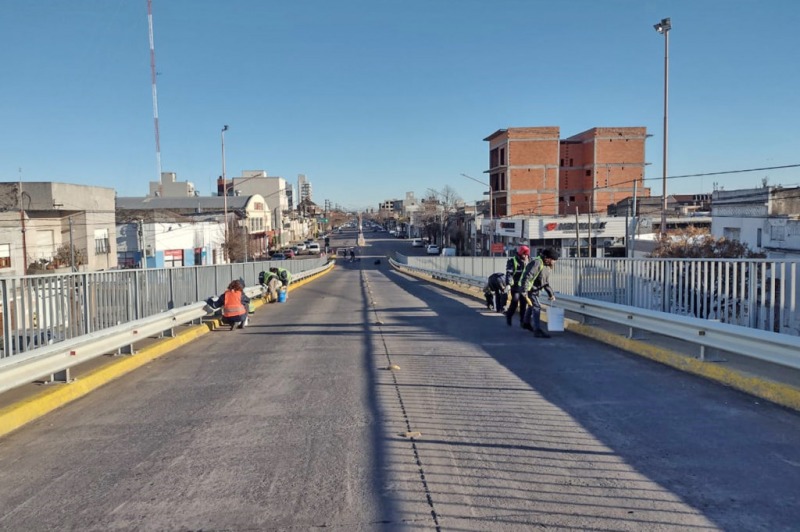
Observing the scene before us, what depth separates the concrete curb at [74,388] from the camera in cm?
589

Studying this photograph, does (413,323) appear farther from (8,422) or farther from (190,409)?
(8,422)

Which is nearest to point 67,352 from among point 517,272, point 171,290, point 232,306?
point 171,290

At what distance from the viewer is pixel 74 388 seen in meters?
7.05

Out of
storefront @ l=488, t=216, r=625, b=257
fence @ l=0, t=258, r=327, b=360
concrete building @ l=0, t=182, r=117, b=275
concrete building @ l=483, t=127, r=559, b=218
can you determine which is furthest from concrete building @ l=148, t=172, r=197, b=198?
fence @ l=0, t=258, r=327, b=360

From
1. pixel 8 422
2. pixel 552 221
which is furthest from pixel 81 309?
pixel 552 221

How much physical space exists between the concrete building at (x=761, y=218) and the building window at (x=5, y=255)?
36673mm

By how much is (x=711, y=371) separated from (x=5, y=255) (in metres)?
32.6

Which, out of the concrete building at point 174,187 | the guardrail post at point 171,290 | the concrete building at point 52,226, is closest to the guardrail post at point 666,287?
the guardrail post at point 171,290

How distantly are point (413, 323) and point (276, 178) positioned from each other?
403 ft

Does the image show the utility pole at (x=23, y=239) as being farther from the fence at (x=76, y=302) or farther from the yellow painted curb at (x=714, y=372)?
the yellow painted curb at (x=714, y=372)

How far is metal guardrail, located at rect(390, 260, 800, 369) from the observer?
627 cm

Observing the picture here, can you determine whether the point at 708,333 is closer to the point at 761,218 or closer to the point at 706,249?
the point at 706,249

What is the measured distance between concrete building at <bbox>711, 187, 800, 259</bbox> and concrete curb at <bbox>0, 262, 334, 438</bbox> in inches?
1159

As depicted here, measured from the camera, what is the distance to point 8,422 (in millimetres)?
5758
